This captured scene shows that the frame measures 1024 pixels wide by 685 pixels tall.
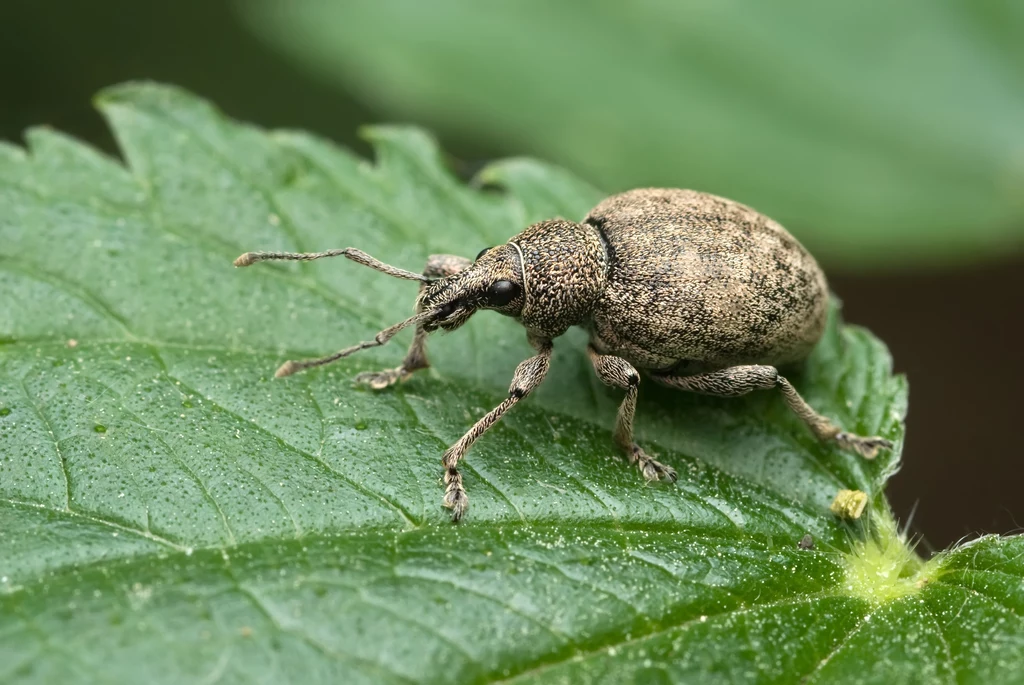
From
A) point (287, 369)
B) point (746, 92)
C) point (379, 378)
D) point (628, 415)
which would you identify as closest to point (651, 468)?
point (628, 415)

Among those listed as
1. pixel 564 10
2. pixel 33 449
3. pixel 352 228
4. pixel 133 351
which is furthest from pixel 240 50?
pixel 33 449

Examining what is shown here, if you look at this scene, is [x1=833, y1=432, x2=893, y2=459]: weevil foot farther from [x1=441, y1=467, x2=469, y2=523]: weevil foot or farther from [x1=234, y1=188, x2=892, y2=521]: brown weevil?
[x1=441, y1=467, x2=469, y2=523]: weevil foot

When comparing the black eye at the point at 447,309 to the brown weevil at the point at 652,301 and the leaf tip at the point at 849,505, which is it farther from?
the leaf tip at the point at 849,505

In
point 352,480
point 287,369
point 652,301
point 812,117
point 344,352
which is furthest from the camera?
point 812,117

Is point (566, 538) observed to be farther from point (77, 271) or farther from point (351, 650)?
point (77, 271)

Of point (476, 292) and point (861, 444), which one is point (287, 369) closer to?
point (476, 292)

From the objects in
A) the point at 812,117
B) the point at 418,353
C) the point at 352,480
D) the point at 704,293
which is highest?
the point at 812,117

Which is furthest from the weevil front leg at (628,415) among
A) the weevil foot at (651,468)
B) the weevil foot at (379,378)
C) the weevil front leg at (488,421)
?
the weevil foot at (379,378)

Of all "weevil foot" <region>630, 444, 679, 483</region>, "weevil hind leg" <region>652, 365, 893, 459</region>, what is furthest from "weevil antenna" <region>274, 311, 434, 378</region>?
"weevil hind leg" <region>652, 365, 893, 459</region>
